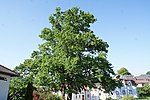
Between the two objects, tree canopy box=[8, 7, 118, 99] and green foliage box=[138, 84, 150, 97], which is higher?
tree canopy box=[8, 7, 118, 99]

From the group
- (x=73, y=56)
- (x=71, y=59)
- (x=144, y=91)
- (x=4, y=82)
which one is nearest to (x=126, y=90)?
(x=144, y=91)

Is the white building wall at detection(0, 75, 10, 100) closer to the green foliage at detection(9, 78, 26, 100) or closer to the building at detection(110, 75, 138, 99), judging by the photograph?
the green foliage at detection(9, 78, 26, 100)

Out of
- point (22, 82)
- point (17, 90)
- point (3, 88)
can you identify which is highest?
point (22, 82)

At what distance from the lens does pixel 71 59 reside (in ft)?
69.4

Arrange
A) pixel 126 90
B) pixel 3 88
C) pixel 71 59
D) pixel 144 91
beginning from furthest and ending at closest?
pixel 144 91
pixel 126 90
pixel 71 59
pixel 3 88

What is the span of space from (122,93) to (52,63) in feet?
159

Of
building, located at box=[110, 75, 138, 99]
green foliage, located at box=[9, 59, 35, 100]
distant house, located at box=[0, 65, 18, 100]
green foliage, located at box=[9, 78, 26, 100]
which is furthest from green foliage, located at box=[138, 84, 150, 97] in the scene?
distant house, located at box=[0, 65, 18, 100]

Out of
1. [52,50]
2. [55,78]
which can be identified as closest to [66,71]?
[55,78]

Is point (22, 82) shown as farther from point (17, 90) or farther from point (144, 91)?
point (144, 91)

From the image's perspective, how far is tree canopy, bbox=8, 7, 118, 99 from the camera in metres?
21.0

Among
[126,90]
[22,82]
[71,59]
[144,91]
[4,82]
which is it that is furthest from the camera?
[144,91]

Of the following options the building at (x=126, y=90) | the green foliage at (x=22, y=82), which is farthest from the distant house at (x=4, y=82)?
the building at (x=126, y=90)

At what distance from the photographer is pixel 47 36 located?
2520cm

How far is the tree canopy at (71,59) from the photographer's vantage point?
827 inches
